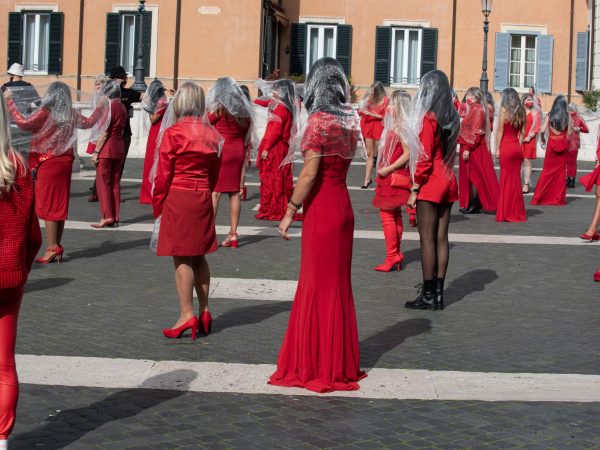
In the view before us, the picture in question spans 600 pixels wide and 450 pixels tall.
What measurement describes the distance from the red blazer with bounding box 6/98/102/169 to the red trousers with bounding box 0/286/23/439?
6589 millimetres

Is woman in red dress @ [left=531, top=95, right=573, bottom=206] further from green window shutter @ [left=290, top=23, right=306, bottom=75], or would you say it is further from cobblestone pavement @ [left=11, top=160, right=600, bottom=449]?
green window shutter @ [left=290, top=23, right=306, bottom=75]

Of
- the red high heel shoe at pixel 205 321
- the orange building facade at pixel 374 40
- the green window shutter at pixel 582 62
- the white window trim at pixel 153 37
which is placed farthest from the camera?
the green window shutter at pixel 582 62

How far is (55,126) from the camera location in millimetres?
11805

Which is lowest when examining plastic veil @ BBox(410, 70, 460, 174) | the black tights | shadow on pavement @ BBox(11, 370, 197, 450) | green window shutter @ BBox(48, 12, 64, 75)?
shadow on pavement @ BBox(11, 370, 197, 450)

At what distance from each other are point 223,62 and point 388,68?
584 centimetres

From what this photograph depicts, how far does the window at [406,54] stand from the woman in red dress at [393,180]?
1018 inches

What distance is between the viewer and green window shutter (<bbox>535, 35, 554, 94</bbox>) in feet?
A: 122

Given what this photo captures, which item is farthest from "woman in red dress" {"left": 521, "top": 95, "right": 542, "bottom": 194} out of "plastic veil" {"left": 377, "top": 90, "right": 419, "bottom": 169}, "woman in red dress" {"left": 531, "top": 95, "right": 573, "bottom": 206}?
"plastic veil" {"left": 377, "top": 90, "right": 419, "bottom": 169}

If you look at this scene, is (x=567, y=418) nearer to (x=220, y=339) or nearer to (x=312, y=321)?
(x=312, y=321)

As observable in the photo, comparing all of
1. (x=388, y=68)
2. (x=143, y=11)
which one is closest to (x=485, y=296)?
(x=143, y=11)

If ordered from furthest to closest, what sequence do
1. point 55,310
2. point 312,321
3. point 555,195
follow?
1. point 555,195
2. point 55,310
3. point 312,321

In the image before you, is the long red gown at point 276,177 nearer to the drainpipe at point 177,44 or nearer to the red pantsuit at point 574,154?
the red pantsuit at point 574,154

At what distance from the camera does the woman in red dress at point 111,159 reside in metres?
14.4

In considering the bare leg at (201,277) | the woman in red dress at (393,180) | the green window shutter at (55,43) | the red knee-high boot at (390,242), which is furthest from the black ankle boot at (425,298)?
the green window shutter at (55,43)
